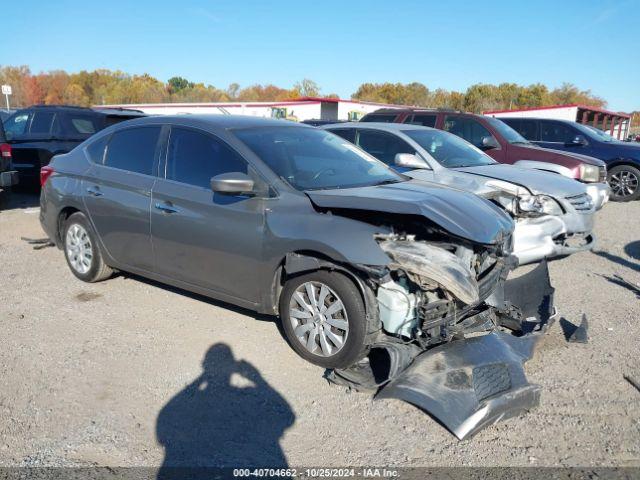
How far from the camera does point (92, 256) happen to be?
222 inches

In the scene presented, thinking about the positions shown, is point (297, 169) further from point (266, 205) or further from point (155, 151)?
point (155, 151)

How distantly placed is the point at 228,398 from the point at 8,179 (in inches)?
280

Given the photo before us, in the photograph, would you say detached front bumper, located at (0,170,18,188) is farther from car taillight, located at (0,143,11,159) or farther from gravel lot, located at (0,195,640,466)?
gravel lot, located at (0,195,640,466)

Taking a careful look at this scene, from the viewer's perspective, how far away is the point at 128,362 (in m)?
4.12

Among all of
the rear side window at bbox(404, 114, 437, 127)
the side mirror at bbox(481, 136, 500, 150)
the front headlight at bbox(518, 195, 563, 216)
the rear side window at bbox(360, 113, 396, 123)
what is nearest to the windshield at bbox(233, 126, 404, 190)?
the front headlight at bbox(518, 195, 563, 216)

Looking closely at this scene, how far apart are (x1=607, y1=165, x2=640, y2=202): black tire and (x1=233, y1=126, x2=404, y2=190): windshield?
31.4ft

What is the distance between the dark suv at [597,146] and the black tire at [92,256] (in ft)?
33.6

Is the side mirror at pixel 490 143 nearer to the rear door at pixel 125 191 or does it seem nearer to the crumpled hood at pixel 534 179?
the crumpled hood at pixel 534 179

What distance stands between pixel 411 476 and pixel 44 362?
2824 mm

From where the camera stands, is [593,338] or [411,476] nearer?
[411,476]

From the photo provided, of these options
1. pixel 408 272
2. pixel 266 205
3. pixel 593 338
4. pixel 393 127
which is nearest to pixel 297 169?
pixel 266 205

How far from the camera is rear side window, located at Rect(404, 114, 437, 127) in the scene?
34.4ft

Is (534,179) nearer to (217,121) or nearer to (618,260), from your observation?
(618,260)

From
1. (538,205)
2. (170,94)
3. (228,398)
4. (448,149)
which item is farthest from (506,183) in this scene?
(170,94)
